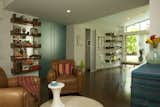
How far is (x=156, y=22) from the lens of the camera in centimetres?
212

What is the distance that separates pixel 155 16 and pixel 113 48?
260 inches

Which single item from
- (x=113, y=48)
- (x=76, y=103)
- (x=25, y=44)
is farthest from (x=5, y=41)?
(x=113, y=48)

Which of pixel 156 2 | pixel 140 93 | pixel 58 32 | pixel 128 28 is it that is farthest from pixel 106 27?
pixel 140 93

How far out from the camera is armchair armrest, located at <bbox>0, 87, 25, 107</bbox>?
176 centimetres

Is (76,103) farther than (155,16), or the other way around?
(155,16)

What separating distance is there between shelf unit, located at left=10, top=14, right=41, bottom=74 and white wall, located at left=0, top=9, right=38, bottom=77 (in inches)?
3.8

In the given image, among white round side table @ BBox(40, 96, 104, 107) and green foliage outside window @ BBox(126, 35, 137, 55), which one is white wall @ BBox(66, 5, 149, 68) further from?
white round side table @ BBox(40, 96, 104, 107)

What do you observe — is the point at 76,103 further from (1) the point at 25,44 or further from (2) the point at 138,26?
(2) the point at 138,26

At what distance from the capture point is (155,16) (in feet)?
7.00

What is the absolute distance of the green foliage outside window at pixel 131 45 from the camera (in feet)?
30.1

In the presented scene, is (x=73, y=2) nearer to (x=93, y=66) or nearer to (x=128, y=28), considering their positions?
(x=93, y=66)

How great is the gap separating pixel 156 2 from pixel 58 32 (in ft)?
13.6

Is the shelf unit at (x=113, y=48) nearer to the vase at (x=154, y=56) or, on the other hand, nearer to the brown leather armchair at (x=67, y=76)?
the brown leather armchair at (x=67, y=76)

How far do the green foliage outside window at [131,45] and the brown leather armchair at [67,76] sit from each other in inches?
249
